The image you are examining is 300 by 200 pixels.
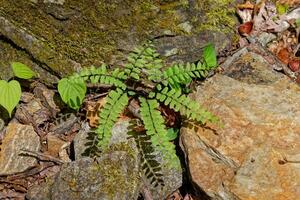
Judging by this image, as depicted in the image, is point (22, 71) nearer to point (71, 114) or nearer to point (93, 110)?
point (71, 114)

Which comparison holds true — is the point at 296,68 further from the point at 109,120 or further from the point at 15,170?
the point at 15,170

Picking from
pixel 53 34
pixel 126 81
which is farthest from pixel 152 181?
pixel 53 34

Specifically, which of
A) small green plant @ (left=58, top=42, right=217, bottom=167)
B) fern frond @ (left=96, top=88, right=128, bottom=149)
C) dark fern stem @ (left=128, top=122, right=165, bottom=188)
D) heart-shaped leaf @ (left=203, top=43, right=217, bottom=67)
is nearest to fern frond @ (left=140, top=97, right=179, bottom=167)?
small green plant @ (left=58, top=42, right=217, bottom=167)

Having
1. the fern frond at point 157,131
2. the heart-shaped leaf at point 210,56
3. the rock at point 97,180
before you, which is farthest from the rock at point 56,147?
the heart-shaped leaf at point 210,56

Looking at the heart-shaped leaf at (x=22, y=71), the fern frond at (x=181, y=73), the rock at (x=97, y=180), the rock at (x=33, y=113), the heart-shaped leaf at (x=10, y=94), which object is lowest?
the rock at (x=97, y=180)

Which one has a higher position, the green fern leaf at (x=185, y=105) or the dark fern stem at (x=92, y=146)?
the green fern leaf at (x=185, y=105)

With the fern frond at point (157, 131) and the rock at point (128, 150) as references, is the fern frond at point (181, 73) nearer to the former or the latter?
the fern frond at point (157, 131)

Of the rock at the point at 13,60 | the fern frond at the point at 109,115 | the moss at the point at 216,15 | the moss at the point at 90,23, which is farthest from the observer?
the rock at the point at 13,60

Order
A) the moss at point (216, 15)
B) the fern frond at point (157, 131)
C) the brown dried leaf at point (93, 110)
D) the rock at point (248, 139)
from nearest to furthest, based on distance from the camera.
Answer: the rock at point (248, 139) < the fern frond at point (157, 131) < the moss at point (216, 15) < the brown dried leaf at point (93, 110)
